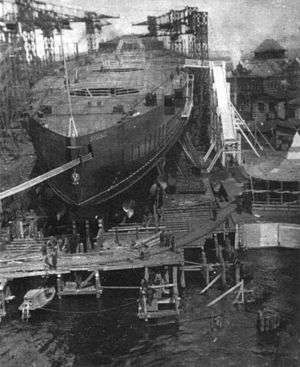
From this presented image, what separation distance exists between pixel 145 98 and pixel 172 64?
21887 mm

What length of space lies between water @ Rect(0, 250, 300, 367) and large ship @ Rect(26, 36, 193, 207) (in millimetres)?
7109

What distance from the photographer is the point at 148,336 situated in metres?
24.0

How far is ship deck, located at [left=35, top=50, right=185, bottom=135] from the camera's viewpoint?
35.6m

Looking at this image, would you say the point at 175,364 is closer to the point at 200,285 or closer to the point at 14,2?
the point at 200,285

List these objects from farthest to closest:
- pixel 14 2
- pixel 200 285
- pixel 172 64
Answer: pixel 172 64 → pixel 14 2 → pixel 200 285

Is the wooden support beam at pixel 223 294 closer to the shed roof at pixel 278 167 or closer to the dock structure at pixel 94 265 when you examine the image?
the dock structure at pixel 94 265

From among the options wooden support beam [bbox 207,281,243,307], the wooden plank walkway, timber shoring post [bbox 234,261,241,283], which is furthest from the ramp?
wooden support beam [bbox 207,281,243,307]

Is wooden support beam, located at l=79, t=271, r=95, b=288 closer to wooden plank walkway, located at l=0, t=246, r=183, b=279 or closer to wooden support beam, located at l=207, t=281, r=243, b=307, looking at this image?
wooden plank walkway, located at l=0, t=246, r=183, b=279

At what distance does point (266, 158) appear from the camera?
45.8 meters

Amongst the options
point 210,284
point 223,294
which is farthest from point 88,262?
point 223,294

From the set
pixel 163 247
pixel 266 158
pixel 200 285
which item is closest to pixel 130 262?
pixel 163 247

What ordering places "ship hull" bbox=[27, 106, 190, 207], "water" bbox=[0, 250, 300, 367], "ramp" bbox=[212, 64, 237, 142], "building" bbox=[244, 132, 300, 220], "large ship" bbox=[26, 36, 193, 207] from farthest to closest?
"ramp" bbox=[212, 64, 237, 142]
"building" bbox=[244, 132, 300, 220]
"large ship" bbox=[26, 36, 193, 207]
"ship hull" bbox=[27, 106, 190, 207]
"water" bbox=[0, 250, 300, 367]

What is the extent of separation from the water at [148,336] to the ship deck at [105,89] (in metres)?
12.0

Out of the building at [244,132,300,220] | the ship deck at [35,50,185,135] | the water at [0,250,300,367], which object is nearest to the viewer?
the water at [0,250,300,367]
